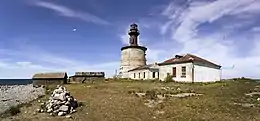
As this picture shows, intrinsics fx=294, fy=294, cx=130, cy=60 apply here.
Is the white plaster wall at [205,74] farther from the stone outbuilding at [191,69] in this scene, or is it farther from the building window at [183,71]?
the building window at [183,71]

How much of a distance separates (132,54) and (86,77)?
14170mm

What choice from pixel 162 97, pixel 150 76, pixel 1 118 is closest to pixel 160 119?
pixel 162 97

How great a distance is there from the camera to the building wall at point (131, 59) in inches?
2847

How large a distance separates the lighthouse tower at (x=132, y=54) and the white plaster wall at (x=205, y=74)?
27241 mm

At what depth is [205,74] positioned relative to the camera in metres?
46.8

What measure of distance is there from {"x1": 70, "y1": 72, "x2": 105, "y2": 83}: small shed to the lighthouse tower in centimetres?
973

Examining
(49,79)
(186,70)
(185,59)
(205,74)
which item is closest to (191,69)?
(186,70)

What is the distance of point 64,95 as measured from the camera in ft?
68.0

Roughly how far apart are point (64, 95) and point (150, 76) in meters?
41.8

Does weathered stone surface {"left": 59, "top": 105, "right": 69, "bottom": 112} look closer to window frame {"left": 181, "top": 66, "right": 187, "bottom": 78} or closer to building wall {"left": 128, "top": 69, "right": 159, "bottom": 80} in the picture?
window frame {"left": 181, "top": 66, "right": 187, "bottom": 78}

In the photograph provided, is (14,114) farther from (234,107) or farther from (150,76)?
(150,76)

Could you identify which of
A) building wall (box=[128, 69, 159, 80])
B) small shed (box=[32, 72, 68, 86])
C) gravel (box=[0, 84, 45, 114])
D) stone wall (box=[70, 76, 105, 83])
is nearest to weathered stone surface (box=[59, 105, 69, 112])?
gravel (box=[0, 84, 45, 114])

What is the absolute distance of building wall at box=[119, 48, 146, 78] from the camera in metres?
72.3

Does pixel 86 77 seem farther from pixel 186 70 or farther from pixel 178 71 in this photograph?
pixel 186 70
